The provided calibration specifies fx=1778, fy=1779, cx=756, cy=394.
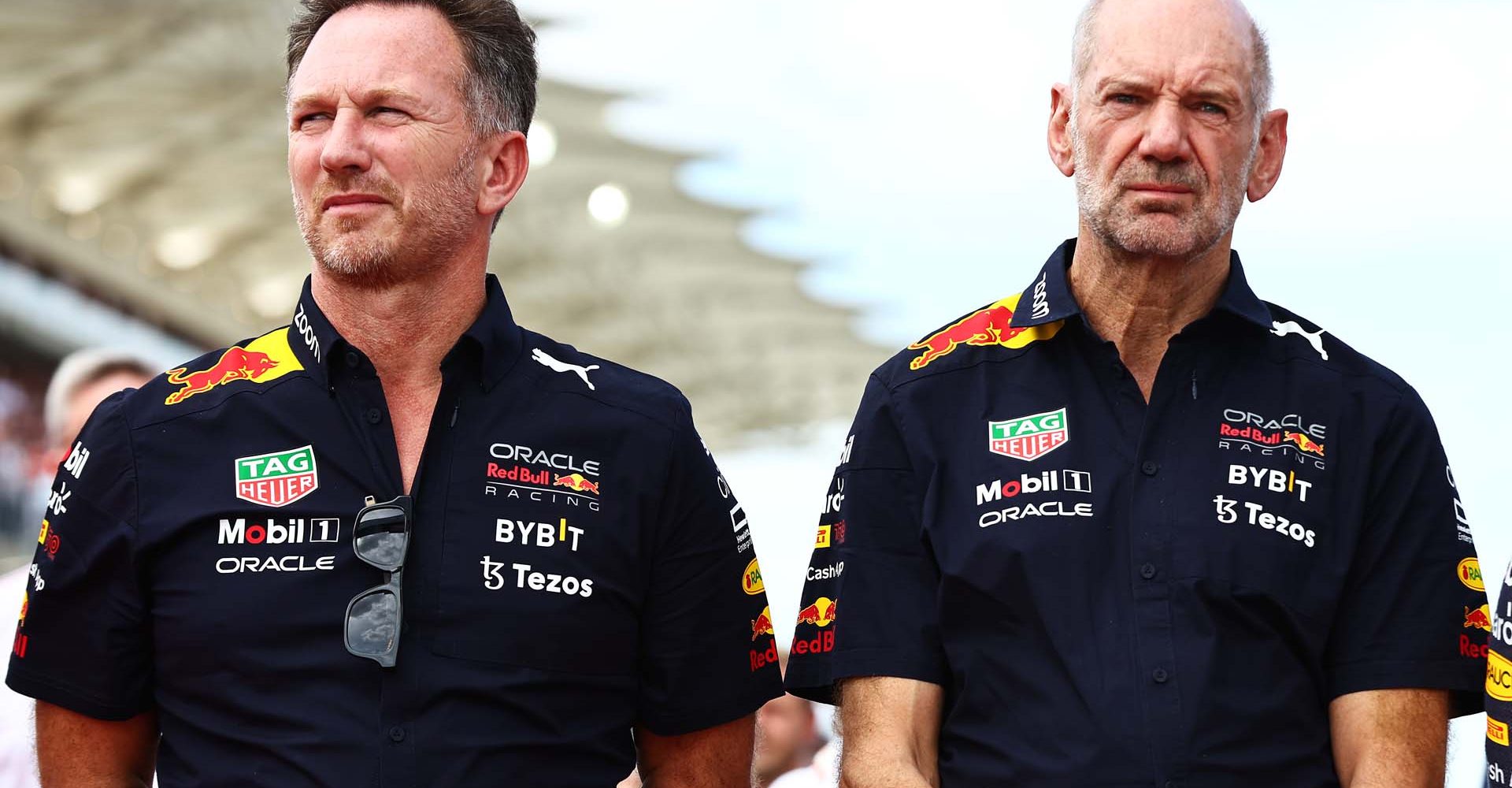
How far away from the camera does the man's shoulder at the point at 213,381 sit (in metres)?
3.03

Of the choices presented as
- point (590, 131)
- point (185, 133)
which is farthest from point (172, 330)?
point (590, 131)

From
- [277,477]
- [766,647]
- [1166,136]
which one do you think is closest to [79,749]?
[277,477]

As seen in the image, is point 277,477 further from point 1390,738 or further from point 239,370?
point 1390,738

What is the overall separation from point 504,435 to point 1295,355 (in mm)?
1400

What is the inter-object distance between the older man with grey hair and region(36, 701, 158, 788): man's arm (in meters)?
1.14

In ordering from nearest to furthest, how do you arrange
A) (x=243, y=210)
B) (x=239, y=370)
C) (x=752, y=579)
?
1. (x=239, y=370)
2. (x=752, y=579)
3. (x=243, y=210)

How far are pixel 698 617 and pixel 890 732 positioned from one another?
41 cm

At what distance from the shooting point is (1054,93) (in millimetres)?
3367

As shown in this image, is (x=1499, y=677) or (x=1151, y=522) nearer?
(x=1499, y=677)

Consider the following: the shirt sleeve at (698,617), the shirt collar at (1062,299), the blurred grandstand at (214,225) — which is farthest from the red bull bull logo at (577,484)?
the blurred grandstand at (214,225)

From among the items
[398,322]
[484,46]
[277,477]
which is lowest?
[277,477]

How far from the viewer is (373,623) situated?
283 centimetres

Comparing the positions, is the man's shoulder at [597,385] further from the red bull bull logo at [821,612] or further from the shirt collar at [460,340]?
the red bull bull logo at [821,612]

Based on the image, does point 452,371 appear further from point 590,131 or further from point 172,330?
point 172,330
